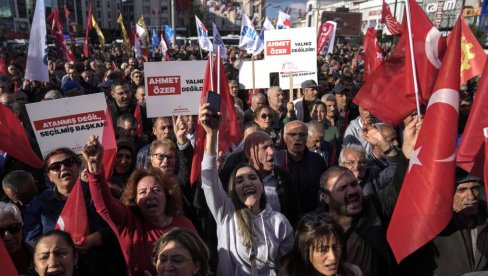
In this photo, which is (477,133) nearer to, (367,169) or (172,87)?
(367,169)

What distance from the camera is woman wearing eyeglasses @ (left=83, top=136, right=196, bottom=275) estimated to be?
7.97 ft

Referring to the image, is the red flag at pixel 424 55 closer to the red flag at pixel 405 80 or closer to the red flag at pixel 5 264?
the red flag at pixel 405 80

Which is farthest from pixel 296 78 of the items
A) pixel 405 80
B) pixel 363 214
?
pixel 363 214

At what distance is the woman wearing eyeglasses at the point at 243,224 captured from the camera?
2543 millimetres

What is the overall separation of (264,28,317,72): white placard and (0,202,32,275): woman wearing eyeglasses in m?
5.06

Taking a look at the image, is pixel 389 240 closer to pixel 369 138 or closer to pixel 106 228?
pixel 369 138

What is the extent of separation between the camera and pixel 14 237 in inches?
95.1

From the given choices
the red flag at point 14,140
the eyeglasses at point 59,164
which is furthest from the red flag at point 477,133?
the red flag at point 14,140

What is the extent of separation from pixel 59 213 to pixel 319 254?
1.67 m

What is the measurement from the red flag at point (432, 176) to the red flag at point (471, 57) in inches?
84.3

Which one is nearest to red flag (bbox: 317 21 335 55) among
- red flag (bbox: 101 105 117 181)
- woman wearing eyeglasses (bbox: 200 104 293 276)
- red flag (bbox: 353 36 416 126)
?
red flag (bbox: 353 36 416 126)

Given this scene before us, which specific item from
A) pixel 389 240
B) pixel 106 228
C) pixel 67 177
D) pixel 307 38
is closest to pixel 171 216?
pixel 106 228

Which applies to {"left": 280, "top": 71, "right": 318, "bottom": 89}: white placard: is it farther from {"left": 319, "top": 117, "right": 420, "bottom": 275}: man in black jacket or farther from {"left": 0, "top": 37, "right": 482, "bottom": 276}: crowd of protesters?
{"left": 319, "top": 117, "right": 420, "bottom": 275}: man in black jacket

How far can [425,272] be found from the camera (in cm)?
252
